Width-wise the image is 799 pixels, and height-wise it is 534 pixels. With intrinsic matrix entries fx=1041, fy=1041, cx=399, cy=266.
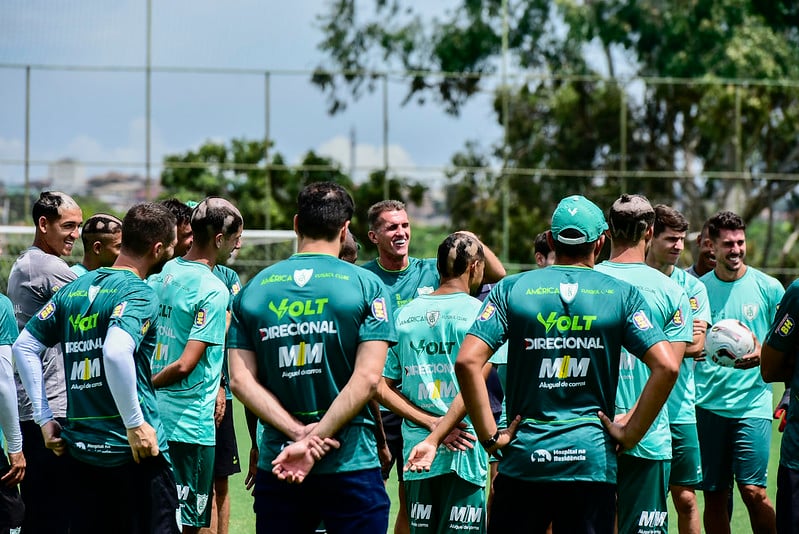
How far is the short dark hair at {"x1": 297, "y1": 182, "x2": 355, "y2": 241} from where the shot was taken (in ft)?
15.2

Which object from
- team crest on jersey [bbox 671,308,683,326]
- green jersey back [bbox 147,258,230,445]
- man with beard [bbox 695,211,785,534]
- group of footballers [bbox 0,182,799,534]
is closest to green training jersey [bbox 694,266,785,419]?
man with beard [bbox 695,211,785,534]

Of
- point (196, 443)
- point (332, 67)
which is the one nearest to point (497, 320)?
point (196, 443)

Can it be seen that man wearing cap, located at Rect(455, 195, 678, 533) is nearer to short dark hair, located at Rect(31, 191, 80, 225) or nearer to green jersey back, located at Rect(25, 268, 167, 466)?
green jersey back, located at Rect(25, 268, 167, 466)

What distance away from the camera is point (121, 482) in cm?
509

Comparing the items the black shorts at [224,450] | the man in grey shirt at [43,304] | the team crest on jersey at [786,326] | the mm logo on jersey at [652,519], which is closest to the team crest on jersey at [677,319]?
the team crest on jersey at [786,326]

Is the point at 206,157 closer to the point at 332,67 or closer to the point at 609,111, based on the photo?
the point at 332,67

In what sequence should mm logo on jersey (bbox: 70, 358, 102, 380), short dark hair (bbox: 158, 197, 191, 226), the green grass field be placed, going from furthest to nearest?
the green grass field < short dark hair (bbox: 158, 197, 191, 226) < mm logo on jersey (bbox: 70, 358, 102, 380)

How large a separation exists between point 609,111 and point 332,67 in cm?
801

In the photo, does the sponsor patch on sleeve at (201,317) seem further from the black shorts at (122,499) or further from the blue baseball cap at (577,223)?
the blue baseball cap at (577,223)

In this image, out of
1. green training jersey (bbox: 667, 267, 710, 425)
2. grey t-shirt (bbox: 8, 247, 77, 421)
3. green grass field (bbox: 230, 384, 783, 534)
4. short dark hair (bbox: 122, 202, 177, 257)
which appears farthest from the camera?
green grass field (bbox: 230, 384, 783, 534)

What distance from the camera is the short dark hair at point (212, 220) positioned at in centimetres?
620

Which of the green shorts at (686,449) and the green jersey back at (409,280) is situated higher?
the green jersey back at (409,280)

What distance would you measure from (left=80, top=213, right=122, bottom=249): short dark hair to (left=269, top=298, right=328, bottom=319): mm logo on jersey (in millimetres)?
1584

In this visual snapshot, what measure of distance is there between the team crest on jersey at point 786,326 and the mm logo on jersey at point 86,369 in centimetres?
341
